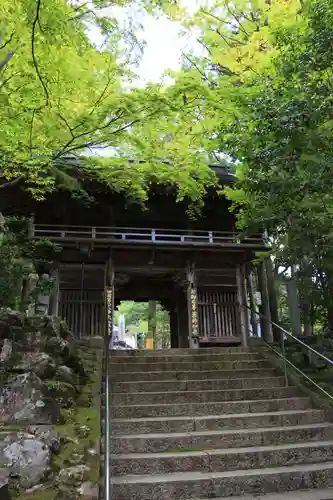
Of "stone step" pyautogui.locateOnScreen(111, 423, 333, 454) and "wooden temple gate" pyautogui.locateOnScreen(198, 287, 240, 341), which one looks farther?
"wooden temple gate" pyautogui.locateOnScreen(198, 287, 240, 341)

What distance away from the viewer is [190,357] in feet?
27.7

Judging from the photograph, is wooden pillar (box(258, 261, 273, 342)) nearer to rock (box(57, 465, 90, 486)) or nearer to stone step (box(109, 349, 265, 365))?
stone step (box(109, 349, 265, 365))

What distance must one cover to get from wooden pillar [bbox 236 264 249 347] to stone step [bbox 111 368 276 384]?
5.55 m

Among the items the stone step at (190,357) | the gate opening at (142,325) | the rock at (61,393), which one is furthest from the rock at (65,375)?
the gate opening at (142,325)

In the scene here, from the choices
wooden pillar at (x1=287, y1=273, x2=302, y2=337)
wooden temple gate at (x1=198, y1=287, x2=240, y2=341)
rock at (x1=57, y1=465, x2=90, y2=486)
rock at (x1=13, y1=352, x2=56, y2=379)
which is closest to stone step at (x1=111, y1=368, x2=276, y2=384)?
rock at (x1=13, y1=352, x2=56, y2=379)

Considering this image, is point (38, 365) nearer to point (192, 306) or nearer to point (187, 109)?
point (187, 109)

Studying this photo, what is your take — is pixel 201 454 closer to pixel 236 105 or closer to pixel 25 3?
pixel 236 105

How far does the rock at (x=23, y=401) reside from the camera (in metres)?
4.60

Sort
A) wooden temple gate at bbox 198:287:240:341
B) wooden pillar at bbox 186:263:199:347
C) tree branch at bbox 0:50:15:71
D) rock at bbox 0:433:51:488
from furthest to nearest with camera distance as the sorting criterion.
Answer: wooden temple gate at bbox 198:287:240:341 → wooden pillar at bbox 186:263:199:347 → tree branch at bbox 0:50:15:71 → rock at bbox 0:433:51:488

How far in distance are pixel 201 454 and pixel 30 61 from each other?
205 inches

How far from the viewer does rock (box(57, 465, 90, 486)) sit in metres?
3.85

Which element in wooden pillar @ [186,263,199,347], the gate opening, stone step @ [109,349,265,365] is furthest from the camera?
the gate opening

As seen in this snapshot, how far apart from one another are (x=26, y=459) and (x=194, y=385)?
3.65 meters

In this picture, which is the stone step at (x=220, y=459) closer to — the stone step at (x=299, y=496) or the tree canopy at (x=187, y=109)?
the stone step at (x=299, y=496)
